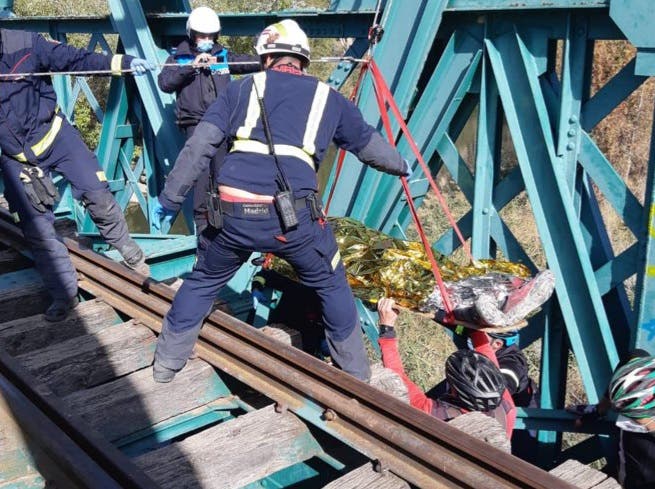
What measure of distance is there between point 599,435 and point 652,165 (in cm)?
180

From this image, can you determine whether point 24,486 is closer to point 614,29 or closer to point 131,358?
point 131,358

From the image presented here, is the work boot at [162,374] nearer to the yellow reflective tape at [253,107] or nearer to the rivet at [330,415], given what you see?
the rivet at [330,415]

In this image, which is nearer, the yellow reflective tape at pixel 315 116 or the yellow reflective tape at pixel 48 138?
the yellow reflective tape at pixel 315 116

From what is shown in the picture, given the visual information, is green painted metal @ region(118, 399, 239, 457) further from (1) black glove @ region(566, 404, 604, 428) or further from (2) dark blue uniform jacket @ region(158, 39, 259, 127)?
(2) dark blue uniform jacket @ region(158, 39, 259, 127)

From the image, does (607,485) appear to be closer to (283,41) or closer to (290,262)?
(290,262)

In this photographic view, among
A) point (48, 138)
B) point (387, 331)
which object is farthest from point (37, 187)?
point (387, 331)

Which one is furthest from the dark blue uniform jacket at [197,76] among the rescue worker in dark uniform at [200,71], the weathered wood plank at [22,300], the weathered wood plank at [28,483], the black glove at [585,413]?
the weathered wood plank at [28,483]

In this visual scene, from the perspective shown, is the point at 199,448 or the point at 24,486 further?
the point at 199,448

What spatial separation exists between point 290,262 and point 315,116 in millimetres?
804

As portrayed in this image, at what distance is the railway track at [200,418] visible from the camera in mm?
3078

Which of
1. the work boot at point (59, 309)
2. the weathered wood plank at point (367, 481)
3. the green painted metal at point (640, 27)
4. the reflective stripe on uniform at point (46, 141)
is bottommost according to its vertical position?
the work boot at point (59, 309)

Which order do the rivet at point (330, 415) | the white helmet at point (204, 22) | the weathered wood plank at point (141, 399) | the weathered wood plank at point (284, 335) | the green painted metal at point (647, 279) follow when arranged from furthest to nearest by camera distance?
the white helmet at point (204, 22)
the weathered wood plank at point (284, 335)
the green painted metal at point (647, 279)
the weathered wood plank at point (141, 399)
the rivet at point (330, 415)

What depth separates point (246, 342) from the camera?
4281 mm

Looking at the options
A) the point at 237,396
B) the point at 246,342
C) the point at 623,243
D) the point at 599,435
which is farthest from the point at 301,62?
the point at 623,243
